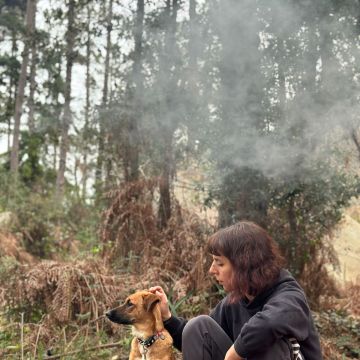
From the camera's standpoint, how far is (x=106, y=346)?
4.27 m

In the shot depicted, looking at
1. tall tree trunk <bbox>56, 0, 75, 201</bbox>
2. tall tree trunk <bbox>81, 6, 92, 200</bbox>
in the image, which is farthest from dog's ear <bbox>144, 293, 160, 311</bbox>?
tall tree trunk <bbox>56, 0, 75, 201</bbox>

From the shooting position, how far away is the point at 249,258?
2.53 metres

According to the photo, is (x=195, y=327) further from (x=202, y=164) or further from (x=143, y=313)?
(x=202, y=164)

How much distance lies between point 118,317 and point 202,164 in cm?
426

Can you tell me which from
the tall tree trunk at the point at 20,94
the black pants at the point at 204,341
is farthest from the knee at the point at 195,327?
the tall tree trunk at the point at 20,94

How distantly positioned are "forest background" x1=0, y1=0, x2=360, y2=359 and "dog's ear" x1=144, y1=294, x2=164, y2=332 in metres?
1.55

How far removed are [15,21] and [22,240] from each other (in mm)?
9223

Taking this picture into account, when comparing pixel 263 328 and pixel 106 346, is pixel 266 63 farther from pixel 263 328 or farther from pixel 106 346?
pixel 263 328

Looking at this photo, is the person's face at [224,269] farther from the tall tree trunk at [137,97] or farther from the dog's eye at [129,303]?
the tall tree trunk at [137,97]

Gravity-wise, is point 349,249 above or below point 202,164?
below

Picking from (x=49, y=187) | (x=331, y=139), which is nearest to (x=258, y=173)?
(x=331, y=139)

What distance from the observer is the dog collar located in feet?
9.06

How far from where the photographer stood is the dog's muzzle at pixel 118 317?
2.83 m

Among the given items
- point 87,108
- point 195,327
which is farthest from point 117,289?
point 87,108
